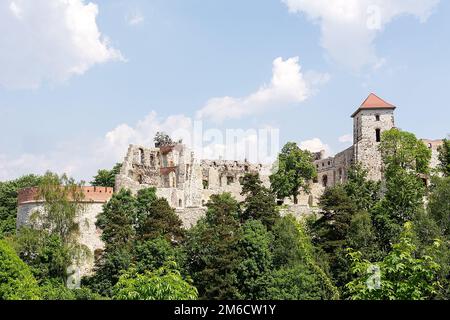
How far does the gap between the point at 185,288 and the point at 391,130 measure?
31884 millimetres

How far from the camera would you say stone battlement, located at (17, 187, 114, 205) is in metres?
35.0

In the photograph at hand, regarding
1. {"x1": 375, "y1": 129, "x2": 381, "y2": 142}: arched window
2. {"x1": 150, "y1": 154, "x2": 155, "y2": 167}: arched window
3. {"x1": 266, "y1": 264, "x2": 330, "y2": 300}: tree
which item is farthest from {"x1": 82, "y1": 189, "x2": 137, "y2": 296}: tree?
{"x1": 375, "y1": 129, "x2": 381, "y2": 142}: arched window

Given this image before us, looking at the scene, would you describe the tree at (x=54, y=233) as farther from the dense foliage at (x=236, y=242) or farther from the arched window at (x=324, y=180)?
the arched window at (x=324, y=180)

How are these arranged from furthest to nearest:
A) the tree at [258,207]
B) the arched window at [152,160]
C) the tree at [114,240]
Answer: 1. the arched window at [152,160]
2. the tree at [258,207]
3. the tree at [114,240]

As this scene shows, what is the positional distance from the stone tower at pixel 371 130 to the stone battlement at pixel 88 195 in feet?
65.5

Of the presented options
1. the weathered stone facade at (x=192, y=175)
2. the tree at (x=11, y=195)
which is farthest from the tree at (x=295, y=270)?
the tree at (x=11, y=195)

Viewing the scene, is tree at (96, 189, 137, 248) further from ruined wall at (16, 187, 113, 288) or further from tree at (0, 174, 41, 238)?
tree at (0, 174, 41, 238)

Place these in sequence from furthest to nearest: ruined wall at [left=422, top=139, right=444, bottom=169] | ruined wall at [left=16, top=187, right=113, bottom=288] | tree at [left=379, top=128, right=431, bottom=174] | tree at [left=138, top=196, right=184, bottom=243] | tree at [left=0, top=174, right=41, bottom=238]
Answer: ruined wall at [left=422, top=139, right=444, bottom=169], tree at [left=0, top=174, right=41, bottom=238], tree at [left=379, top=128, right=431, bottom=174], ruined wall at [left=16, top=187, right=113, bottom=288], tree at [left=138, top=196, right=184, bottom=243]

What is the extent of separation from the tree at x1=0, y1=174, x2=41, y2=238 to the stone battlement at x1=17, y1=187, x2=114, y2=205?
7026 mm

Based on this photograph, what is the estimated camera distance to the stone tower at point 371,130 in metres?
44.4

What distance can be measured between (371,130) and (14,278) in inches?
1139

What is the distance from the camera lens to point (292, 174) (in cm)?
4778

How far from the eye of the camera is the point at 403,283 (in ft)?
36.2

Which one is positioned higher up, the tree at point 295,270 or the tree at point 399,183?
the tree at point 399,183
